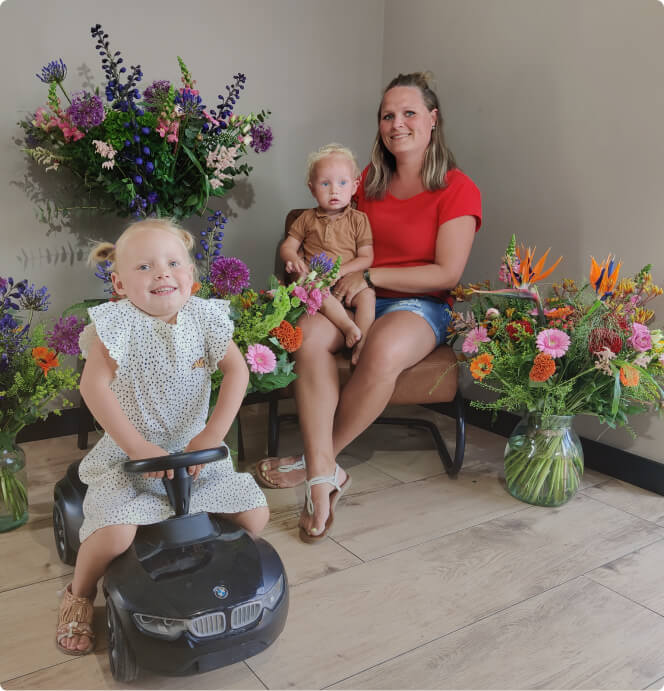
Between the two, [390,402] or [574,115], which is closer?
[390,402]

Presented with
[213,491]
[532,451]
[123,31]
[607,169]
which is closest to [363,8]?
[123,31]

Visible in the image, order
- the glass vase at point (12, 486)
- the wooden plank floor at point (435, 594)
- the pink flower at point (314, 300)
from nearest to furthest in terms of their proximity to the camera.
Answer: the wooden plank floor at point (435, 594) < the glass vase at point (12, 486) < the pink flower at point (314, 300)

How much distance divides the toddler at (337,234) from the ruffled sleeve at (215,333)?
60 cm

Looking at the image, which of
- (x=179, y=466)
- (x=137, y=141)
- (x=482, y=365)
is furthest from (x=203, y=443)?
(x=137, y=141)

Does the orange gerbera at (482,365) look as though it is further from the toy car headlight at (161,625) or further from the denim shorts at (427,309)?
the toy car headlight at (161,625)

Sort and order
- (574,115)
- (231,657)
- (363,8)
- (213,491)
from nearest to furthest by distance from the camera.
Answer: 1. (231,657)
2. (213,491)
3. (574,115)
4. (363,8)

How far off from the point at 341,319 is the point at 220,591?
1.04m

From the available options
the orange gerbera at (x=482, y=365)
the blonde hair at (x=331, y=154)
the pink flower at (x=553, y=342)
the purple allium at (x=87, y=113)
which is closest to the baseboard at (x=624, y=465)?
the orange gerbera at (x=482, y=365)

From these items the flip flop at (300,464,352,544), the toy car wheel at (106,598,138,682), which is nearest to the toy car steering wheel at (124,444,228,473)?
the toy car wheel at (106,598,138,682)

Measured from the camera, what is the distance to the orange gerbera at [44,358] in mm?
1579

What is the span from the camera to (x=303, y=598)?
1.44m

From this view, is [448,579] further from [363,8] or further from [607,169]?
[363,8]

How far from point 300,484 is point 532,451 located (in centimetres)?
73

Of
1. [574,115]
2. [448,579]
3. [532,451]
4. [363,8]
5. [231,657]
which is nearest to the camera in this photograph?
[231,657]
